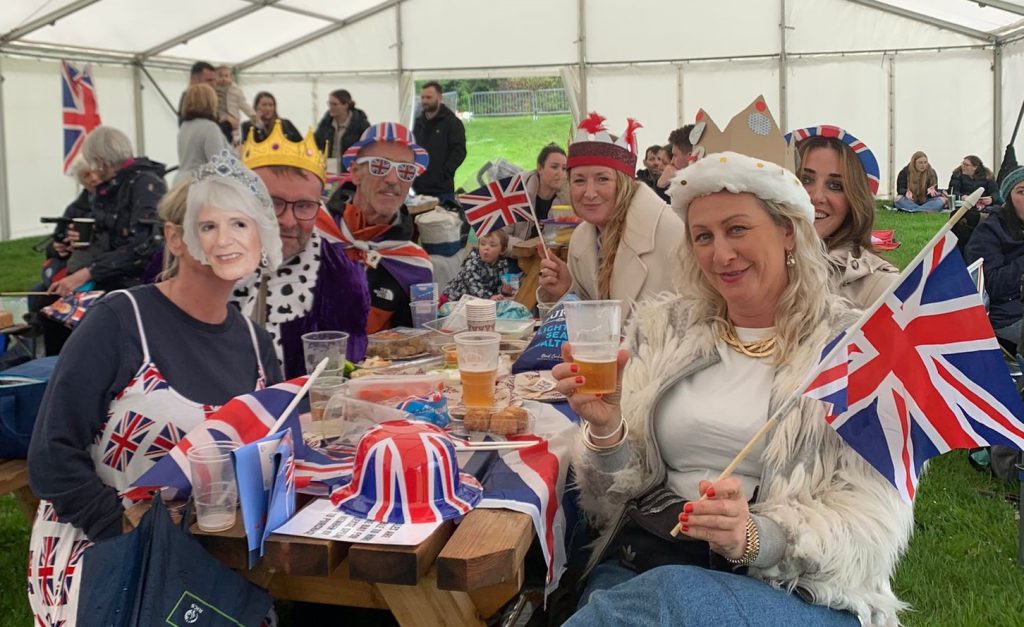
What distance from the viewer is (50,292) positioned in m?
6.15

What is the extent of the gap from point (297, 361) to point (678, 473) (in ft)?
6.06

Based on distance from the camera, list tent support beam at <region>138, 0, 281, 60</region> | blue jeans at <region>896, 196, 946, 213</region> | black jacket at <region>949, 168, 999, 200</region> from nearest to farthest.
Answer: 1. tent support beam at <region>138, 0, 281, 60</region>
2. black jacket at <region>949, 168, 999, 200</region>
3. blue jeans at <region>896, 196, 946, 213</region>

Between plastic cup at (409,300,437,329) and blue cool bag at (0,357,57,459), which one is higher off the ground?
plastic cup at (409,300,437,329)

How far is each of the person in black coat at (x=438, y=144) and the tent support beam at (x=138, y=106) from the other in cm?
888

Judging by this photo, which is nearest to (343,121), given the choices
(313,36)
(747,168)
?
(313,36)

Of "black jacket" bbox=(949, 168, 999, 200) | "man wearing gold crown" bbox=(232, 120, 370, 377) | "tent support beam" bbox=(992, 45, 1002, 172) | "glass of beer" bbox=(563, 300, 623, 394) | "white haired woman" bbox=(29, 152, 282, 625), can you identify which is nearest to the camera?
"glass of beer" bbox=(563, 300, 623, 394)

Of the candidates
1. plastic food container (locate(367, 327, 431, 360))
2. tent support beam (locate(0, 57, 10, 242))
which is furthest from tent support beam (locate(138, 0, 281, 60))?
plastic food container (locate(367, 327, 431, 360))

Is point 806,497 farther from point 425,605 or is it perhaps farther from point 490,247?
point 490,247

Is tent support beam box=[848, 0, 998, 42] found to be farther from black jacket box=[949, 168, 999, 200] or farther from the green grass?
the green grass

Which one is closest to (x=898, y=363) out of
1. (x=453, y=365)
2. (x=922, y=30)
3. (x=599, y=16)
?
(x=453, y=365)

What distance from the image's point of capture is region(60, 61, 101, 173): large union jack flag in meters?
7.34

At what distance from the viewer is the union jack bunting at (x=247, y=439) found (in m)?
2.11

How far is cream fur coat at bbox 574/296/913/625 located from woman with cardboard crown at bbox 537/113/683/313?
2.04 m

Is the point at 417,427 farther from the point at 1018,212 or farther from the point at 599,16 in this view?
the point at 599,16
